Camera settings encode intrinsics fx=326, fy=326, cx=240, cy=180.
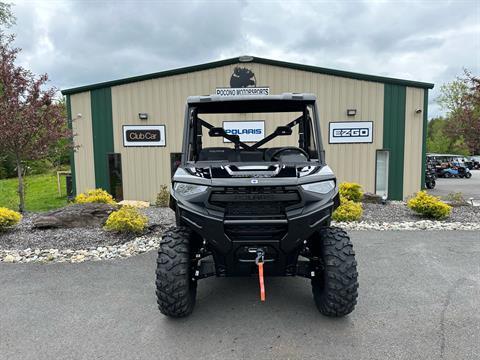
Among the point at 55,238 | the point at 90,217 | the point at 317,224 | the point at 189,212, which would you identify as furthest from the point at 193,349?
the point at 90,217

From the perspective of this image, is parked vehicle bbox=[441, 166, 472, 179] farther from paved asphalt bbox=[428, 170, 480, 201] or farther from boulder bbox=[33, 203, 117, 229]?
boulder bbox=[33, 203, 117, 229]

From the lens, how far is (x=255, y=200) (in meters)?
2.77

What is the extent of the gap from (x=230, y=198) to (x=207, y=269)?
2.71 feet

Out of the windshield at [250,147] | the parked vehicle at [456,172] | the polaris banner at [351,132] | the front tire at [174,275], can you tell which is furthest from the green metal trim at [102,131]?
the parked vehicle at [456,172]

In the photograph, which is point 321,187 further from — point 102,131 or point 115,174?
point 102,131

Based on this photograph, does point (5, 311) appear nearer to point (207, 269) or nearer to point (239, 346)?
point (207, 269)

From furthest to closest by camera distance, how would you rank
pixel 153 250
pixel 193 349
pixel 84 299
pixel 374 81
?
pixel 374 81
pixel 153 250
pixel 84 299
pixel 193 349

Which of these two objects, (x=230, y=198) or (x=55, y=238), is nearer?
(x=230, y=198)

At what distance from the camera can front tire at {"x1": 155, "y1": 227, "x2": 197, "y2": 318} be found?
291 centimetres

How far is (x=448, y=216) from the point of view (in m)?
7.55

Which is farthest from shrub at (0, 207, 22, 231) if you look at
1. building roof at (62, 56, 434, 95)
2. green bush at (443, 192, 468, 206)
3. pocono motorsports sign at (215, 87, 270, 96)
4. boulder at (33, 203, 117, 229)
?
green bush at (443, 192, 468, 206)

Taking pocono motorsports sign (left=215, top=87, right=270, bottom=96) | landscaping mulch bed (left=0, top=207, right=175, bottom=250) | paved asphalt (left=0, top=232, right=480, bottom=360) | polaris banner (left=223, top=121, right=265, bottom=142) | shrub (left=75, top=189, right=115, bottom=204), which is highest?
pocono motorsports sign (left=215, top=87, right=270, bottom=96)

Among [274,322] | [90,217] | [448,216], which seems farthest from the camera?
[448,216]

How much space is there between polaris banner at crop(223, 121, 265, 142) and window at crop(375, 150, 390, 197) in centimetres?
409
